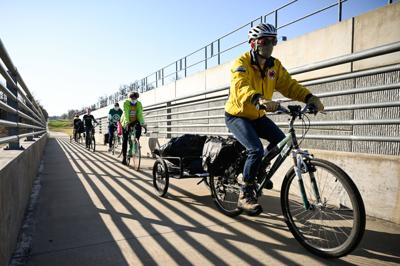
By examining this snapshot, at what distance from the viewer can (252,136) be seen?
11.4ft

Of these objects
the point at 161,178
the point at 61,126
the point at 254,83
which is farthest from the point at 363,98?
the point at 61,126

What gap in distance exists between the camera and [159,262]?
8.70 feet

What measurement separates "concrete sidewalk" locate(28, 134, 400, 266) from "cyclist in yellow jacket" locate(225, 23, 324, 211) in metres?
0.42

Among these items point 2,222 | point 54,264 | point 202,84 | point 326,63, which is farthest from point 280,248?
point 202,84

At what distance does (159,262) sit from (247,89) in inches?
70.8

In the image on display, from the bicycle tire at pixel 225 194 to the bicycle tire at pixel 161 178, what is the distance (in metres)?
0.89

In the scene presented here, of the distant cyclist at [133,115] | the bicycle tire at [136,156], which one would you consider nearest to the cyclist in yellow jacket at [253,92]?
the bicycle tire at [136,156]

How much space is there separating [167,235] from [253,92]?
1.64 m

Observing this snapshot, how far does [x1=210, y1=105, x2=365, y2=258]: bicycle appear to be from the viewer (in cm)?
254

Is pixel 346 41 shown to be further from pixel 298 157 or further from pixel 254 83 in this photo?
pixel 298 157

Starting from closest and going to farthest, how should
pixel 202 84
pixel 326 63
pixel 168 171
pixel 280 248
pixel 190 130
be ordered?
pixel 280 248, pixel 326 63, pixel 168 171, pixel 190 130, pixel 202 84

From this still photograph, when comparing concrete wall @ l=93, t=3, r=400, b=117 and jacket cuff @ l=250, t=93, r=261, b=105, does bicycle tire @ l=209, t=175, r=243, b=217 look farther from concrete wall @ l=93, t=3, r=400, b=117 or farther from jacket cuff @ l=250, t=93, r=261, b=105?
concrete wall @ l=93, t=3, r=400, b=117

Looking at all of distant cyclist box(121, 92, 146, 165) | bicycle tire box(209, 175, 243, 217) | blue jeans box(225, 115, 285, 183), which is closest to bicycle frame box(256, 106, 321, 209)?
blue jeans box(225, 115, 285, 183)

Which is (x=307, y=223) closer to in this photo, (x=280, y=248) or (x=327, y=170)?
(x=280, y=248)
